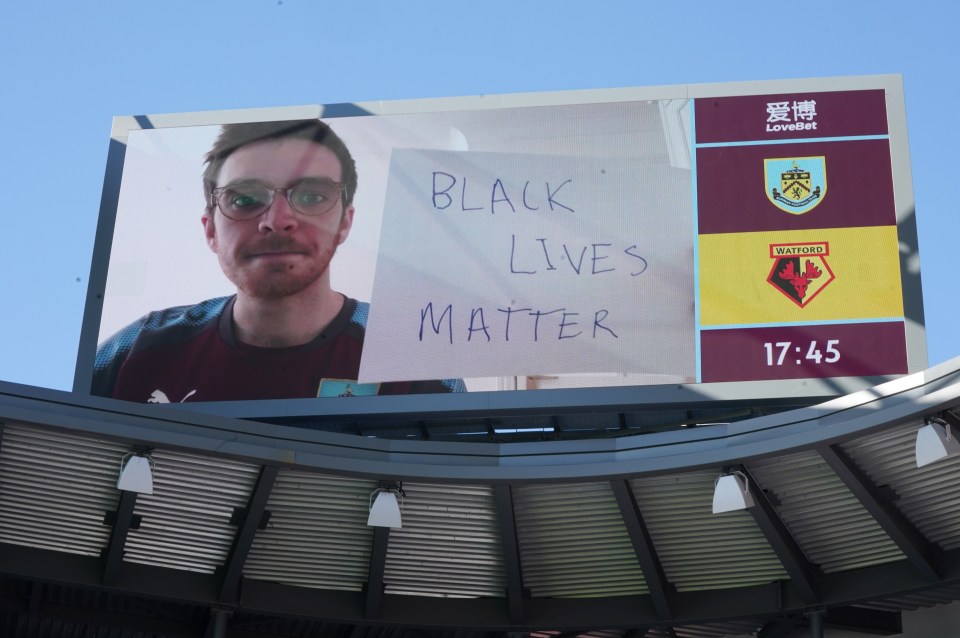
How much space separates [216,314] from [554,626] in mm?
4763

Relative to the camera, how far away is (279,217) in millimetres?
13508

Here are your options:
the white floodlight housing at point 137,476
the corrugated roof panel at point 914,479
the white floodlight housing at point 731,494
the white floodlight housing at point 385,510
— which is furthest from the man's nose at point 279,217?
the corrugated roof panel at point 914,479

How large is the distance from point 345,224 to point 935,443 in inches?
263

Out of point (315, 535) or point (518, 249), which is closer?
point (315, 535)

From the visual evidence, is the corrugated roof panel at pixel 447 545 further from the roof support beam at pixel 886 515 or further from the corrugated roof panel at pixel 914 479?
the corrugated roof panel at pixel 914 479

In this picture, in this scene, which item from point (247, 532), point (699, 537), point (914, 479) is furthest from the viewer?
point (699, 537)

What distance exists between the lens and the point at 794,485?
990cm

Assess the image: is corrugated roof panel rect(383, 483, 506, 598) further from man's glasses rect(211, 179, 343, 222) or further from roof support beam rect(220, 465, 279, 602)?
man's glasses rect(211, 179, 343, 222)

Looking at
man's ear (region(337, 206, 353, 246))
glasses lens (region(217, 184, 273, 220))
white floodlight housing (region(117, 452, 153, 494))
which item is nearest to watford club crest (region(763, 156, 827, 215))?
man's ear (region(337, 206, 353, 246))

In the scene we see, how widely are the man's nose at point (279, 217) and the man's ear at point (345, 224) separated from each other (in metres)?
0.46

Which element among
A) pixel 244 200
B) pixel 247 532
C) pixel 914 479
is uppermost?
pixel 244 200

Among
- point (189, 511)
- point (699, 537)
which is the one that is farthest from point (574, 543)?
point (189, 511)

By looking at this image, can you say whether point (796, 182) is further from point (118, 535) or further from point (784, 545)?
point (118, 535)

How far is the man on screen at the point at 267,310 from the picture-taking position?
12906mm
